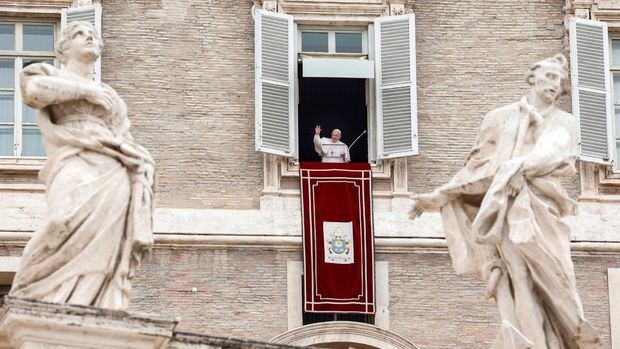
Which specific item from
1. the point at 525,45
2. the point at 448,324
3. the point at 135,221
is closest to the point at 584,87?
the point at 525,45

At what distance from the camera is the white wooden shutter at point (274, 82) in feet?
127

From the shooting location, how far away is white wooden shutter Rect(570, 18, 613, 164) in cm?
3894

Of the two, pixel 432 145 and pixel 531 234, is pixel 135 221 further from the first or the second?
pixel 432 145

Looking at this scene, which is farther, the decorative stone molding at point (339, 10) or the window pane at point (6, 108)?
the decorative stone molding at point (339, 10)

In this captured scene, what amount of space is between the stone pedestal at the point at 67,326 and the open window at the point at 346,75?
54.0 ft

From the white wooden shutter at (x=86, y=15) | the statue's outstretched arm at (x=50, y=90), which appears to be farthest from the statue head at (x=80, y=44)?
the white wooden shutter at (x=86, y=15)

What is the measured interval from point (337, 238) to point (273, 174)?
3.94ft

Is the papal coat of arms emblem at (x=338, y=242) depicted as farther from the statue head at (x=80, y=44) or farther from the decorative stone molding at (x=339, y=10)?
the statue head at (x=80, y=44)

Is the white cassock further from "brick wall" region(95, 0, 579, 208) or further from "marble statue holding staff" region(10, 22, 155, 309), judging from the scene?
"marble statue holding staff" region(10, 22, 155, 309)

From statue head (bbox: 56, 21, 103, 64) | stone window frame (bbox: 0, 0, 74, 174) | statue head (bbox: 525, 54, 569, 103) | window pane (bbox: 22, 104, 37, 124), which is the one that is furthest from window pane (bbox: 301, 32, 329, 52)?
statue head (bbox: 56, 21, 103, 64)

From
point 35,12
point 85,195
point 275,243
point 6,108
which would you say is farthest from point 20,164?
point 85,195

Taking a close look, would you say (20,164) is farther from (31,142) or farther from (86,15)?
(86,15)

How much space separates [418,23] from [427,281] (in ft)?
11.9

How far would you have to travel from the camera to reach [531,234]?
80.0ft
